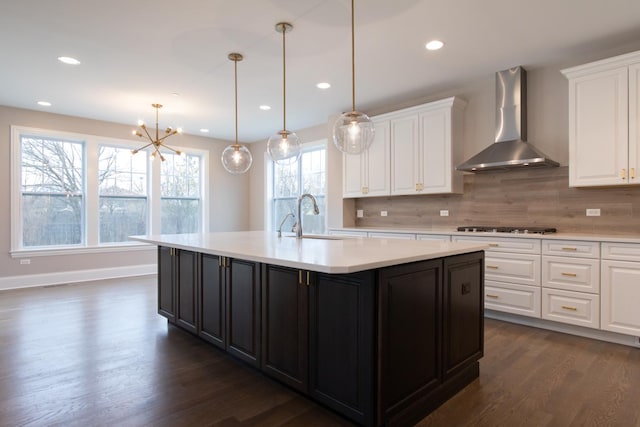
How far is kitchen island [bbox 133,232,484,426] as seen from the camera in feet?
5.98

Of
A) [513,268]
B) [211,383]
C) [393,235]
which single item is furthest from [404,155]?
[211,383]

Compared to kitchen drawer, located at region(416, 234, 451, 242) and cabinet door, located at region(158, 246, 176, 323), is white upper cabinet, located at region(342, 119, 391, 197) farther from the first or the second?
cabinet door, located at region(158, 246, 176, 323)

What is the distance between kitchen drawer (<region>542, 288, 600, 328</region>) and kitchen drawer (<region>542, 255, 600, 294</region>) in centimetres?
6

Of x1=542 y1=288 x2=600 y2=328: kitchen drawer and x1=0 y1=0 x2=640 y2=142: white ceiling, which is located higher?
x1=0 y1=0 x2=640 y2=142: white ceiling

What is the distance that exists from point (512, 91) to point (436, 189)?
133 cm

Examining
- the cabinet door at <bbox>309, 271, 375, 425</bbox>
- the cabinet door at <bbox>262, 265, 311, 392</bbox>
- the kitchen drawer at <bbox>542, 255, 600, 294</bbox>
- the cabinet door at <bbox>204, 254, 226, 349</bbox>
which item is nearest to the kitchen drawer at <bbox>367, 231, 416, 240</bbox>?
the kitchen drawer at <bbox>542, 255, 600, 294</bbox>

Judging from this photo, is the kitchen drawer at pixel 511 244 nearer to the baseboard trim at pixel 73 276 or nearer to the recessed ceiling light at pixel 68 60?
the recessed ceiling light at pixel 68 60

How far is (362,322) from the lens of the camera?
1834 millimetres

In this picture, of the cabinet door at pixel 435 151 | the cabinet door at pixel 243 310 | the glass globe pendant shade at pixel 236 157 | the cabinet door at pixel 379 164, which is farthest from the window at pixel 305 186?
the cabinet door at pixel 243 310

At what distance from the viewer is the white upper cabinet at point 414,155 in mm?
4430

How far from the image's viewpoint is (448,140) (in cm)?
441

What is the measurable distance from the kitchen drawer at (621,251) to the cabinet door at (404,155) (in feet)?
6.97

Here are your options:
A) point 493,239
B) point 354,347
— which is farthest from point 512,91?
point 354,347

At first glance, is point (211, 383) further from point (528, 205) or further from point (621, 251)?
point (528, 205)
